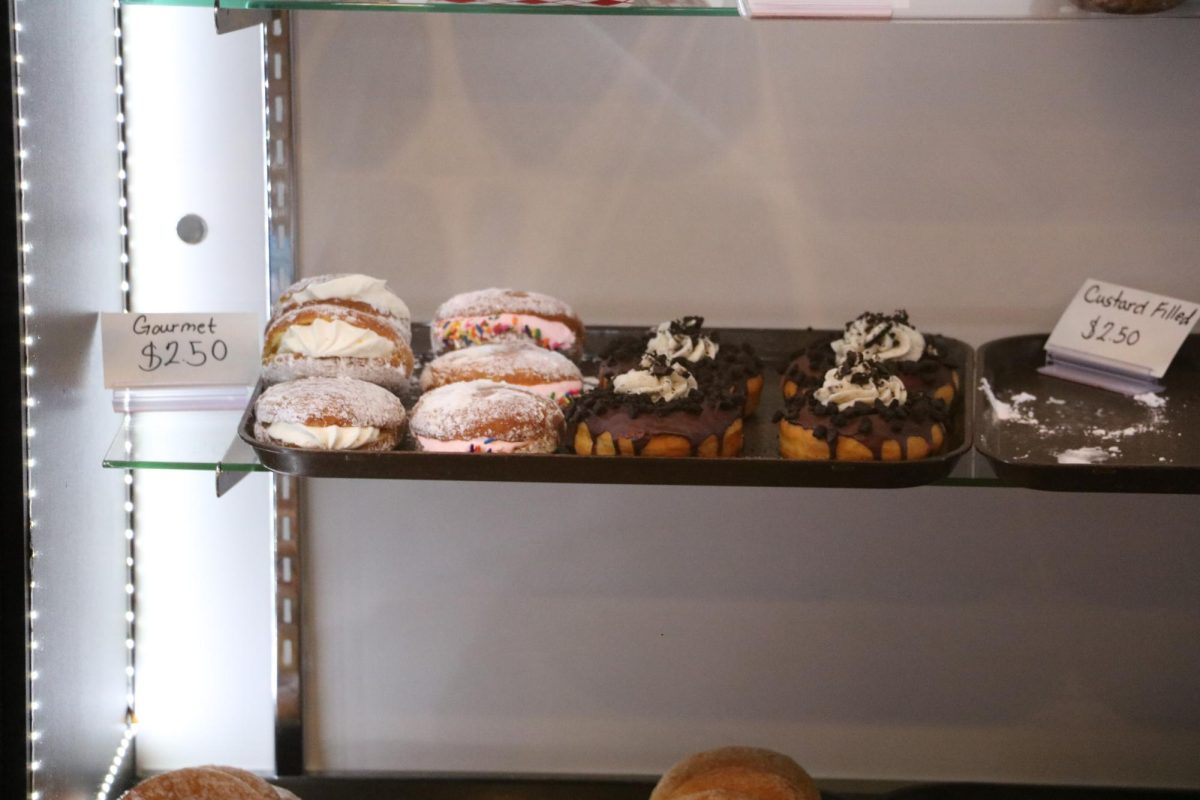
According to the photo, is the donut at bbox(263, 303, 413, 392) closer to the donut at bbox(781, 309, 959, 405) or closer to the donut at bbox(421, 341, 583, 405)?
the donut at bbox(421, 341, 583, 405)

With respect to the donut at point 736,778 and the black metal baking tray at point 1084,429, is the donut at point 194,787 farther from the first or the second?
the black metal baking tray at point 1084,429

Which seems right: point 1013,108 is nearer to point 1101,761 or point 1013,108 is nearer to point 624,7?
point 624,7

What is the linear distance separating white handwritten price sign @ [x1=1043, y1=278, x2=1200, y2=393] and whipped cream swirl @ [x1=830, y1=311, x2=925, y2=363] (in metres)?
0.24

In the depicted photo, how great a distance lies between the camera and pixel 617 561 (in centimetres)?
211

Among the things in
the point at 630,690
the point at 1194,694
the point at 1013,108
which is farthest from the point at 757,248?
the point at 1194,694

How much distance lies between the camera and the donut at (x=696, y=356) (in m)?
1.69

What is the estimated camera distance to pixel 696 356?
1739 mm

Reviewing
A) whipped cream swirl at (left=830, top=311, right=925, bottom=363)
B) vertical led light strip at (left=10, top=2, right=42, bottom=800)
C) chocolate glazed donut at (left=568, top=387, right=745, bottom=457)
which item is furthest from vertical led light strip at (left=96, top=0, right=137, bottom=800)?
whipped cream swirl at (left=830, top=311, right=925, bottom=363)

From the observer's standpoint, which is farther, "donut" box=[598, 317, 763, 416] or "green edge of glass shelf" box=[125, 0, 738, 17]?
"donut" box=[598, 317, 763, 416]

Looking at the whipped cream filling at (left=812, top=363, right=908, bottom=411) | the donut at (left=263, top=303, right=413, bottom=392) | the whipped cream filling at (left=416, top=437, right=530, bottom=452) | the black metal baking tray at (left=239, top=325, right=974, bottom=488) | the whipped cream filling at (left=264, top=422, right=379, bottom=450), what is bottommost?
the black metal baking tray at (left=239, top=325, right=974, bottom=488)

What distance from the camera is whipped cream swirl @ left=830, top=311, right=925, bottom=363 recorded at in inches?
68.0

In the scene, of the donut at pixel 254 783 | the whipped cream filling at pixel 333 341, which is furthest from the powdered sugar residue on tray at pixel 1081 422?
the donut at pixel 254 783

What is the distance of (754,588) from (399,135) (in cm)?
92

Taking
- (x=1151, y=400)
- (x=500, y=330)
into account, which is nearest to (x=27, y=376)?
(x=500, y=330)
